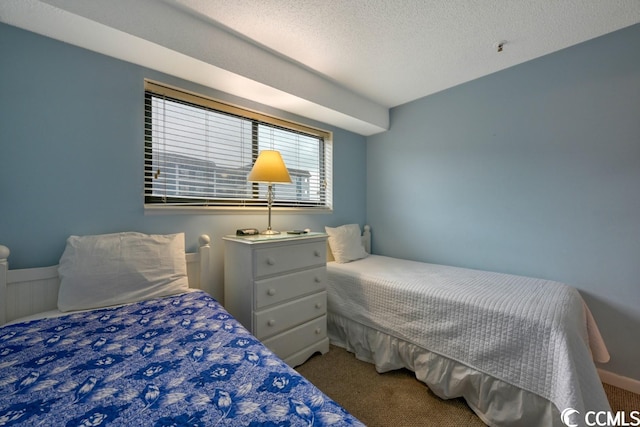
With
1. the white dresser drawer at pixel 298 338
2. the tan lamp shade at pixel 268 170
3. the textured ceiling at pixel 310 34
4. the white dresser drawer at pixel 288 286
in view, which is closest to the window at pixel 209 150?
the textured ceiling at pixel 310 34

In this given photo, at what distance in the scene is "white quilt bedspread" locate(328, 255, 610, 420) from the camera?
1.18m

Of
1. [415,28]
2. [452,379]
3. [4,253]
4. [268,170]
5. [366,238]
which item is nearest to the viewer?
[4,253]

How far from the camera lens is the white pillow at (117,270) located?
51.1 inches

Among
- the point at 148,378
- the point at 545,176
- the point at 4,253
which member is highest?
the point at 545,176

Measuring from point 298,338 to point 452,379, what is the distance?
1011mm

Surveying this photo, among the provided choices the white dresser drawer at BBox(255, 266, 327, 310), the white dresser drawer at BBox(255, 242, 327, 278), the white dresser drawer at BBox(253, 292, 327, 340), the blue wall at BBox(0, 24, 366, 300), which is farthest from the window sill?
the white dresser drawer at BBox(253, 292, 327, 340)

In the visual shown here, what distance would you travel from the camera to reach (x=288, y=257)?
1838 mm

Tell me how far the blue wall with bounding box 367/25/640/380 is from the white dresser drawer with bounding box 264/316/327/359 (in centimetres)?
134

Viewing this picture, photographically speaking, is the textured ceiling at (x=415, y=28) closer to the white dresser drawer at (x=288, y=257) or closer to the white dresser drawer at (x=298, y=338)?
the white dresser drawer at (x=288, y=257)

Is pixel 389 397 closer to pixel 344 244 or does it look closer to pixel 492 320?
pixel 492 320

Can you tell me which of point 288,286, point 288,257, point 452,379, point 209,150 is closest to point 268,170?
point 209,150

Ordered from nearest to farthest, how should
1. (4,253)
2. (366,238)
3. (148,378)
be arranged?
1. (148,378)
2. (4,253)
3. (366,238)

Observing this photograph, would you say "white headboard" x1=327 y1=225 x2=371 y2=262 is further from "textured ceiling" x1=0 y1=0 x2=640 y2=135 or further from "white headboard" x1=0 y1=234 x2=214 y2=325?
"white headboard" x1=0 y1=234 x2=214 y2=325

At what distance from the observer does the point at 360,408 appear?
4.83 ft
